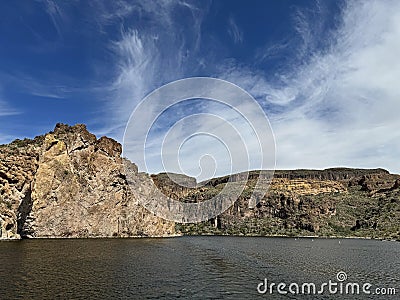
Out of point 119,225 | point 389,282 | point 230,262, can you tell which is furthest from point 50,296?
point 119,225

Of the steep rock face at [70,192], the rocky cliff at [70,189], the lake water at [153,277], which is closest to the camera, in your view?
the lake water at [153,277]

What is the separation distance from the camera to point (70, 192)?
119 meters

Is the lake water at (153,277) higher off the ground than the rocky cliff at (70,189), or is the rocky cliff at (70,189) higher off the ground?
the rocky cliff at (70,189)

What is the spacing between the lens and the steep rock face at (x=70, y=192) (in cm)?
10681

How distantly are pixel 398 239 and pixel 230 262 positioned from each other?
130269 millimetres

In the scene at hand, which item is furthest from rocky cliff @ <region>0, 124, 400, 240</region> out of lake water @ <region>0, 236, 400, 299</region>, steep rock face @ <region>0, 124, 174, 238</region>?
lake water @ <region>0, 236, 400, 299</region>

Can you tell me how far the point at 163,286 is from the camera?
40.9 m

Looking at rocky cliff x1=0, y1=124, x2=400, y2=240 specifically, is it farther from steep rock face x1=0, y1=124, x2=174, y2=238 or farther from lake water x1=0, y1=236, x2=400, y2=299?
lake water x1=0, y1=236, x2=400, y2=299

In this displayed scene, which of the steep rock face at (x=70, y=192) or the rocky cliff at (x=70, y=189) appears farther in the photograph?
the steep rock face at (x=70, y=192)

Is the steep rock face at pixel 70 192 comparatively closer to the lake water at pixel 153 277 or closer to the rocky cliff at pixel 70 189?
the rocky cliff at pixel 70 189

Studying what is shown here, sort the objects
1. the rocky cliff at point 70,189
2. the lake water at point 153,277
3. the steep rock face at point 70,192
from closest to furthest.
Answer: the lake water at point 153,277 → the rocky cliff at point 70,189 → the steep rock face at point 70,192

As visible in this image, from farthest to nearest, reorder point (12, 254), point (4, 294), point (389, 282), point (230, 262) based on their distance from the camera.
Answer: point (230, 262) → point (12, 254) → point (389, 282) → point (4, 294)

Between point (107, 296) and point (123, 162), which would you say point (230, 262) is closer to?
point (107, 296)

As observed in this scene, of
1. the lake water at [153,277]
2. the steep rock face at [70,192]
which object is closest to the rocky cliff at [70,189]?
the steep rock face at [70,192]
